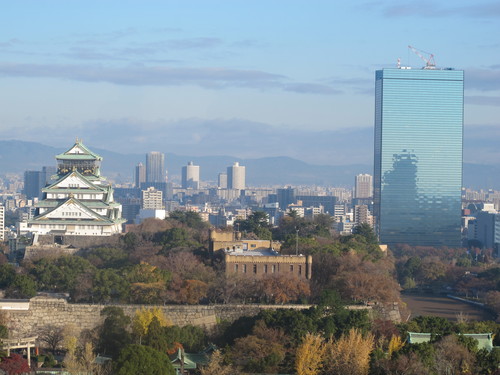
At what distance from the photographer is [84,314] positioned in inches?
2201

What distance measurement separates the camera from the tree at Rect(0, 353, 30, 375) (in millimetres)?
44281

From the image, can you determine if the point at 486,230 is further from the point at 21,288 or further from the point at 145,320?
the point at 145,320

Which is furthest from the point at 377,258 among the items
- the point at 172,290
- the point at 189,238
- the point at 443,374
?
Result: the point at 443,374

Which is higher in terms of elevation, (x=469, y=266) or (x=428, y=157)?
(x=428, y=157)

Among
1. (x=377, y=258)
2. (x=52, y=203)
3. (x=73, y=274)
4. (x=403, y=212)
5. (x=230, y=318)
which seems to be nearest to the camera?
(x=230, y=318)

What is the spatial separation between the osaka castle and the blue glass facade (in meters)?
79.2

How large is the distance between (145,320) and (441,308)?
32.7 m

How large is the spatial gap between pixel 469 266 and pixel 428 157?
2778 inches

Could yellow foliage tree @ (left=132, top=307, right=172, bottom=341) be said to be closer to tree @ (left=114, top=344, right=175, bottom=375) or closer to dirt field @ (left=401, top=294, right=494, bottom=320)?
tree @ (left=114, top=344, right=175, bottom=375)

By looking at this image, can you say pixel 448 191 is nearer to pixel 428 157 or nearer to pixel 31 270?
pixel 428 157

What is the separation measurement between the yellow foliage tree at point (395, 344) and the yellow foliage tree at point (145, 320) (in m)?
9.69

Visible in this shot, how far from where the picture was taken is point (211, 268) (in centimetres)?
6344

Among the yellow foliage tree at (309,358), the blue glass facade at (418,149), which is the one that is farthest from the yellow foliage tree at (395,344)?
the blue glass facade at (418,149)

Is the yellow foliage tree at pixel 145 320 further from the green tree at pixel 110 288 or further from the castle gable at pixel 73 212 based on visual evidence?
the castle gable at pixel 73 212
